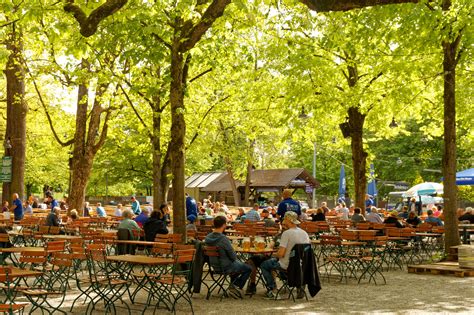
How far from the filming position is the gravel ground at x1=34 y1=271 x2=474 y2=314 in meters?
11.2

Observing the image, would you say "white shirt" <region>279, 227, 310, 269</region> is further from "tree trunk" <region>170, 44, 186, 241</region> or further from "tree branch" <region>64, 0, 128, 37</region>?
"tree branch" <region>64, 0, 128, 37</region>

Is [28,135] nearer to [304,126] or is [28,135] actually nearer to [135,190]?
[304,126]

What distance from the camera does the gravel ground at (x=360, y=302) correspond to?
11.2m

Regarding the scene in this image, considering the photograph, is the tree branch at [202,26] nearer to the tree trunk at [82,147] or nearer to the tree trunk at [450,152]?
the tree trunk at [450,152]

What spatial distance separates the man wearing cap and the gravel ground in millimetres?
319

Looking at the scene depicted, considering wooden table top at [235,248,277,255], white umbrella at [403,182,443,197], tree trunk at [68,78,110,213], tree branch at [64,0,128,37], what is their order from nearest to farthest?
tree branch at [64,0,128,37] → wooden table top at [235,248,277,255] → tree trunk at [68,78,110,213] → white umbrella at [403,182,443,197]

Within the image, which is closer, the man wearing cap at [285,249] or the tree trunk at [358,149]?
the man wearing cap at [285,249]

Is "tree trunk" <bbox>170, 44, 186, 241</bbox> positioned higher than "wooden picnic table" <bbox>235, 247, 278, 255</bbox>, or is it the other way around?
"tree trunk" <bbox>170, 44, 186, 241</bbox>

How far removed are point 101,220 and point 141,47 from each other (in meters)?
9.38

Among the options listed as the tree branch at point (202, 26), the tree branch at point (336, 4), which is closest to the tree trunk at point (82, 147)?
the tree branch at point (202, 26)

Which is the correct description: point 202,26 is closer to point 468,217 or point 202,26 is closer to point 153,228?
point 153,228

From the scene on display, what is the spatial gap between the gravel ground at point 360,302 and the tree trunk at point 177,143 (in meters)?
2.71

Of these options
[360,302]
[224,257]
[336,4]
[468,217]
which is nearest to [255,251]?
[224,257]

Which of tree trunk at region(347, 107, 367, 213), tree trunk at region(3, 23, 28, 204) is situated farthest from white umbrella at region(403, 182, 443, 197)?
tree trunk at region(3, 23, 28, 204)
